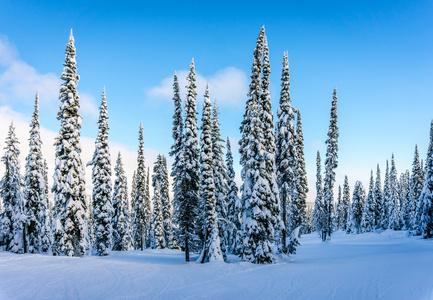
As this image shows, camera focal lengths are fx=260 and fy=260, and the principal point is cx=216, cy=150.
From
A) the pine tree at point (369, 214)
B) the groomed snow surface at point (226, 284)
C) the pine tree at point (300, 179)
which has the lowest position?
the pine tree at point (369, 214)

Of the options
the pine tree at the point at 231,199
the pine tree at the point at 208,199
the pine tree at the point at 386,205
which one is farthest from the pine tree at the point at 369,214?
the pine tree at the point at 208,199

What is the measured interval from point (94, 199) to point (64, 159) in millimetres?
7877

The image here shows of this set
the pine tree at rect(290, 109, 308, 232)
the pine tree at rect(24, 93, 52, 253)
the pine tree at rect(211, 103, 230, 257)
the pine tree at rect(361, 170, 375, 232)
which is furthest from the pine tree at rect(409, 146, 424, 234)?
the pine tree at rect(24, 93, 52, 253)

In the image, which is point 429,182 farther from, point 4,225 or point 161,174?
point 4,225

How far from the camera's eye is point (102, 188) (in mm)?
33406

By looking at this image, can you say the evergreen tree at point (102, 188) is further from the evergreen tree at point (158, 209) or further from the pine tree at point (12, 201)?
the evergreen tree at point (158, 209)

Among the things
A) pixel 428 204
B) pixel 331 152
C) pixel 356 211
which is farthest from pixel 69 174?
pixel 356 211

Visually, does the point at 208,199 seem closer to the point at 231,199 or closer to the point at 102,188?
the point at 231,199

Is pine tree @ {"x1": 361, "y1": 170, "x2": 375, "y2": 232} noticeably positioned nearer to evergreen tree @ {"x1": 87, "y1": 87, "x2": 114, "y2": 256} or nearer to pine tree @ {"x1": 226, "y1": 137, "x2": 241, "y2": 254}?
pine tree @ {"x1": 226, "y1": 137, "x2": 241, "y2": 254}

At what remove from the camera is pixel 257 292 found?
1199 cm

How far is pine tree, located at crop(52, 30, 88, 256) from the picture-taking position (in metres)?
26.4

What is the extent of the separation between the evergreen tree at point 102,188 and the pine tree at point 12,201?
8982 millimetres

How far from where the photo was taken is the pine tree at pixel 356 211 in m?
67.7

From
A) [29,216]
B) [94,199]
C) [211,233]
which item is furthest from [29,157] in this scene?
[211,233]
